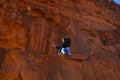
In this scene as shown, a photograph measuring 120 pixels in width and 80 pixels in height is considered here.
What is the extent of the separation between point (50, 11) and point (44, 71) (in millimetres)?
7340

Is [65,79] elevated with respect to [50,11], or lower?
A: lower

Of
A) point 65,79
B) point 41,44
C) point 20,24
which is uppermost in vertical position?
point 20,24

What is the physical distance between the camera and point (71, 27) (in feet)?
68.0

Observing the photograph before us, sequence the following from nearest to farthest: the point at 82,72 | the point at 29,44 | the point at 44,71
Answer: the point at 44,71 → the point at 82,72 → the point at 29,44

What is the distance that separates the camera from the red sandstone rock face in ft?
47.3

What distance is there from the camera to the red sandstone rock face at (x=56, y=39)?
47.3ft

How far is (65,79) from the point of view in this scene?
1484 cm

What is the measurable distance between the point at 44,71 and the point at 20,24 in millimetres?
5386

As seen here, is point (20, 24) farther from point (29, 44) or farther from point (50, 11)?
point (50, 11)

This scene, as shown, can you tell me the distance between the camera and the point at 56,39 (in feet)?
65.0

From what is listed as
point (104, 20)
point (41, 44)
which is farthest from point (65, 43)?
point (104, 20)

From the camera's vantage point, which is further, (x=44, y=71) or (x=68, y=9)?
(x=68, y=9)

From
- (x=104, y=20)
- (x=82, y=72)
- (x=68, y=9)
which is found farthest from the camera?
(x=104, y=20)

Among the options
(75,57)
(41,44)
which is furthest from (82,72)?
(41,44)
